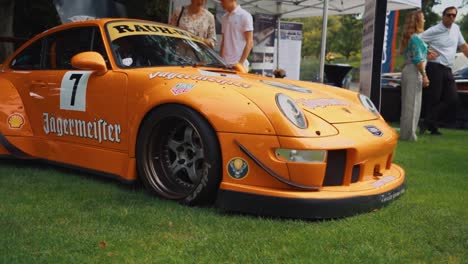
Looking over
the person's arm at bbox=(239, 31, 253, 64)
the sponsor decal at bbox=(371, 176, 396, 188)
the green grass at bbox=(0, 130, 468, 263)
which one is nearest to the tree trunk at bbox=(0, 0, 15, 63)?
the person's arm at bbox=(239, 31, 253, 64)

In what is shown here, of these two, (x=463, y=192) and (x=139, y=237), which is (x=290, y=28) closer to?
(x=463, y=192)

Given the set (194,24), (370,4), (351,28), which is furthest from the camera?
(351,28)

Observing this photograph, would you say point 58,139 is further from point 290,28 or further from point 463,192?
point 290,28

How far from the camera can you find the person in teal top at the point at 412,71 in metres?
6.21

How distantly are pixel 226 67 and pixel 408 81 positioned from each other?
10.6 ft

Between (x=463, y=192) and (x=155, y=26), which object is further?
(x=155, y=26)

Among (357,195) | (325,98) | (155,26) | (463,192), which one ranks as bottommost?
(463,192)

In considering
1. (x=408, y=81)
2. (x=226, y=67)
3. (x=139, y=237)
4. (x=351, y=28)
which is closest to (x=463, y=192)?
(x=226, y=67)

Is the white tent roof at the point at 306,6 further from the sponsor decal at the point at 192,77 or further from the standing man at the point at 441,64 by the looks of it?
the sponsor decal at the point at 192,77

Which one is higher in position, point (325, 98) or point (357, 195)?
point (325, 98)

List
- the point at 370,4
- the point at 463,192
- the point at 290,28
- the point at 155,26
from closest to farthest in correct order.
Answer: the point at 463,192
the point at 155,26
the point at 370,4
the point at 290,28

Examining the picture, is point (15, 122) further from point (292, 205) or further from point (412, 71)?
point (412, 71)

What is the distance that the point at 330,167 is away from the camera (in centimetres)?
286

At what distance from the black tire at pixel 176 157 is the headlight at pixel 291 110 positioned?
1.43ft
